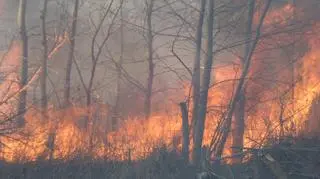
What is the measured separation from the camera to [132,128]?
1394 cm

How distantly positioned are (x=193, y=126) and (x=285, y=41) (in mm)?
6330

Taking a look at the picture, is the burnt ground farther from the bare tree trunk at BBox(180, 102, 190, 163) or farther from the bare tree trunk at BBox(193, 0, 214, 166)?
the bare tree trunk at BBox(193, 0, 214, 166)

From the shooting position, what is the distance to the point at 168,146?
441 inches

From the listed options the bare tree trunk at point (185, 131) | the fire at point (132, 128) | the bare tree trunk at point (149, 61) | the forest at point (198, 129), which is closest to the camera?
the forest at point (198, 129)

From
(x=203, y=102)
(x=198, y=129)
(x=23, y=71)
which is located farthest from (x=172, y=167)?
(x=23, y=71)

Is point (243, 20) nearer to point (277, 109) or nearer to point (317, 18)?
point (317, 18)

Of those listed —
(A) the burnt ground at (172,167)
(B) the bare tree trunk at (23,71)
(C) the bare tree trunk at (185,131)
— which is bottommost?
(A) the burnt ground at (172,167)

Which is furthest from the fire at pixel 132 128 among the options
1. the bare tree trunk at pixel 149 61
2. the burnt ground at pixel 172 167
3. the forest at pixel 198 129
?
the bare tree trunk at pixel 149 61

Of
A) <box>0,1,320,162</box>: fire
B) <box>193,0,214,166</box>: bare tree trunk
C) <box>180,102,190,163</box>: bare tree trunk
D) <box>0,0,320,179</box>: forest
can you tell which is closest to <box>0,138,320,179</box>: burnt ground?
<box>0,0,320,179</box>: forest

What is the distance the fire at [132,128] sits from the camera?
1055 cm

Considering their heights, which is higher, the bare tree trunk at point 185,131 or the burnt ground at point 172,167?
the bare tree trunk at point 185,131

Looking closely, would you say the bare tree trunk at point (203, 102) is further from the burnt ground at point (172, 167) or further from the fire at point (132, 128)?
the burnt ground at point (172, 167)

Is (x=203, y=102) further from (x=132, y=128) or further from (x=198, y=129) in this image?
(x=132, y=128)

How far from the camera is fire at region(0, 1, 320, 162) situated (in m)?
10.5
